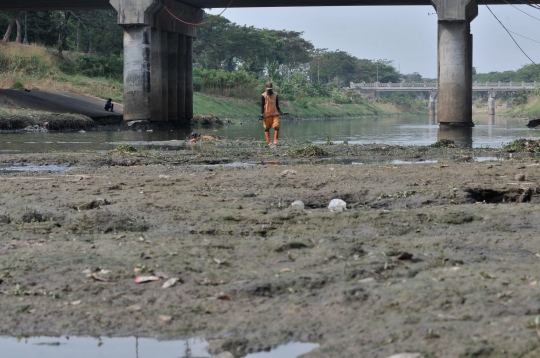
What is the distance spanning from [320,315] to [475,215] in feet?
9.83

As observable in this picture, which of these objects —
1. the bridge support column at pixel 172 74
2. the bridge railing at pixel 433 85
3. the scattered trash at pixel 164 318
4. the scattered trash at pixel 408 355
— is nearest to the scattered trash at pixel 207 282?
the scattered trash at pixel 164 318

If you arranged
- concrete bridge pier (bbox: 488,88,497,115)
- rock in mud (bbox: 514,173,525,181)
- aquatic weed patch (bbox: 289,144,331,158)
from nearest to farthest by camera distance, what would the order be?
1. rock in mud (bbox: 514,173,525,181)
2. aquatic weed patch (bbox: 289,144,331,158)
3. concrete bridge pier (bbox: 488,88,497,115)

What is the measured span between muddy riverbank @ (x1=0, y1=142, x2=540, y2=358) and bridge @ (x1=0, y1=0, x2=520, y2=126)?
1904 cm

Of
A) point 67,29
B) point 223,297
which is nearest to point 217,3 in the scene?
point 223,297

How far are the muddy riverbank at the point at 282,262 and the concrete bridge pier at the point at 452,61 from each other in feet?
62.1

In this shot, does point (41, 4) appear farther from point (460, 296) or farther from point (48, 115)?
point (460, 296)

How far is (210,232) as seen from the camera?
249 inches

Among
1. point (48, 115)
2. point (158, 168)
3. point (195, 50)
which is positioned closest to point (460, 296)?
point (158, 168)

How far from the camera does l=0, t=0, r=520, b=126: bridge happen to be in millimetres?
27516

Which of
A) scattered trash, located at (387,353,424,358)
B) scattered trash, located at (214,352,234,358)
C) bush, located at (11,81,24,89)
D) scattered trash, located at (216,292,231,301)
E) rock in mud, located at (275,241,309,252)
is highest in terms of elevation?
bush, located at (11,81,24,89)

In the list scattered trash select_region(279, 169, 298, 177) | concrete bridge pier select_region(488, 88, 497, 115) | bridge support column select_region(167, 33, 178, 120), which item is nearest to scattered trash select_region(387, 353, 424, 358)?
scattered trash select_region(279, 169, 298, 177)

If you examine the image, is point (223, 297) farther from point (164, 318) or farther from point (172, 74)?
point (172, 74)

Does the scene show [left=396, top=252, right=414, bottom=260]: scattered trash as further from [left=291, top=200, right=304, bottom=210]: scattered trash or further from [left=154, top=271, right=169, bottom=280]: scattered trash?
[left=291, top=200, right=304, bottom=210]: scattered trash

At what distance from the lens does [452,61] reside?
90.5ft
